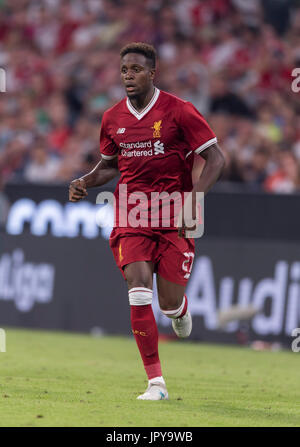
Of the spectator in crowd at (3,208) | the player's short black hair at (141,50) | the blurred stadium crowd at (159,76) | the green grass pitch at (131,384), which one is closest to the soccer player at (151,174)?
the player's short black hair at (141,50)

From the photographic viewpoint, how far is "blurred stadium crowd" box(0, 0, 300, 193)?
1470 cm

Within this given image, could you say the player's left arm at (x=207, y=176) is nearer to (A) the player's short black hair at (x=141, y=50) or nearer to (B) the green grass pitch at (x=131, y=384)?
(A) the player's short black hair at (x=141, y=50)

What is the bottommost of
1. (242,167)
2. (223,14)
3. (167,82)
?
(242,167)

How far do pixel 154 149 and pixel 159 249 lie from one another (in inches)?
29.4

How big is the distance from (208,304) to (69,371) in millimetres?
4071

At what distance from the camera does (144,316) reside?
6.73 meters

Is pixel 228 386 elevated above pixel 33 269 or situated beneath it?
situated beneath

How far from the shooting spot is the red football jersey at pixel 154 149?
6898 millimetres

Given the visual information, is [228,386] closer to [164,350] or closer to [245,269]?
[164,350]

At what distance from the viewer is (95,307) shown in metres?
13.1

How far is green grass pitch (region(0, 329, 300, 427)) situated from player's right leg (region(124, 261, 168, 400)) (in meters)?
0.23

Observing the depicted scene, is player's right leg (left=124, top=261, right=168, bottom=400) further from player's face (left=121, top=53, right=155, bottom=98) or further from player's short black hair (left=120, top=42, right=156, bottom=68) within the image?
player's short black hair (left=120, top=42, right=156, bottom=68)

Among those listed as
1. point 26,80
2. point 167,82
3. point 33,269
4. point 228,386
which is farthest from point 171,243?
point 26,80

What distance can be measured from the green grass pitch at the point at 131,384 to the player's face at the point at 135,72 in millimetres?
2234
